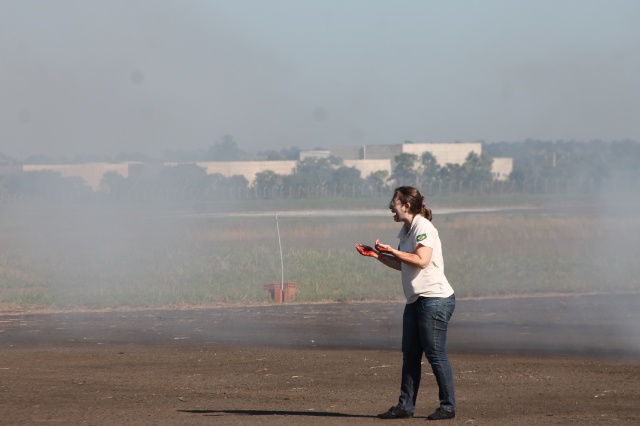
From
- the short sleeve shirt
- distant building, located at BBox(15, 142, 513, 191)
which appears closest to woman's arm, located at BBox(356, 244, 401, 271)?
the short sleeve shirt

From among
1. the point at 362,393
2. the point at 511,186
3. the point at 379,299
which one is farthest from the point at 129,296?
the point at 511,186

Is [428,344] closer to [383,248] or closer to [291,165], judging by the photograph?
[383,248]

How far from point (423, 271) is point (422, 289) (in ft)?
0.48

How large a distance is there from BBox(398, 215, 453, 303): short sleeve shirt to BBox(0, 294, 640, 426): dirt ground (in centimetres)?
109

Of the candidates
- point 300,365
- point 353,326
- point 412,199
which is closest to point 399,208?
point 412,199

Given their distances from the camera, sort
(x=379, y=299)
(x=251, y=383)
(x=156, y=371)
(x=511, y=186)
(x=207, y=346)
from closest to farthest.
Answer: (x=251, y=383)
(x=156, y=371)
(x=207, y=346)
(x=379, y=299)
(x=511, y=186)

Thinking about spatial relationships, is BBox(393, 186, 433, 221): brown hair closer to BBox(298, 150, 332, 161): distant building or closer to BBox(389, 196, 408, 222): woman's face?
BBox(389, 196, 408, 222): woman's face

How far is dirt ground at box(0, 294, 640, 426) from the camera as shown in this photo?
28.7 ft

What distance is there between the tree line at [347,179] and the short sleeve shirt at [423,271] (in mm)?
16844

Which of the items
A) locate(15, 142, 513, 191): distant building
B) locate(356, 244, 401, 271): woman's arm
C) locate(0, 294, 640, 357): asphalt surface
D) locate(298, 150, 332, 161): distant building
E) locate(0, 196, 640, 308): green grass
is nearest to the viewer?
locate(356, 244, 401, 271): woman's arm

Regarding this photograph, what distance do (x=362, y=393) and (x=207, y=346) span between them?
450 cm

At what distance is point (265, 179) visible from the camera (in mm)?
62125

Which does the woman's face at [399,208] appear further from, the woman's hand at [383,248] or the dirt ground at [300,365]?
the dirt ground at [300,365]

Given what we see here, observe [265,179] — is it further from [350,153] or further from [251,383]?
[251,383]
